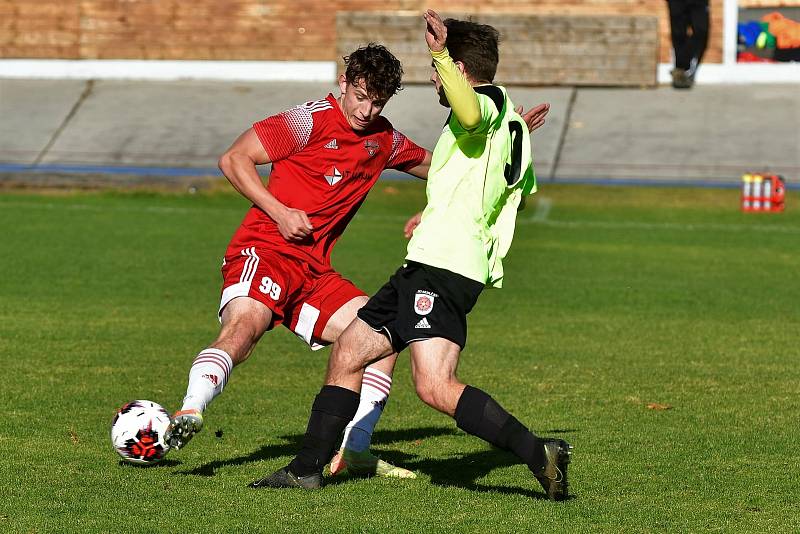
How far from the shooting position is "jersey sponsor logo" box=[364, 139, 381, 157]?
696 cm

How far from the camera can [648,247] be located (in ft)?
58.9

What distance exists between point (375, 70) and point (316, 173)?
65 centimetres

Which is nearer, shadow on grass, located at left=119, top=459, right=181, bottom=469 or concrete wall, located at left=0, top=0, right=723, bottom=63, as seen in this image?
shadow on grass, located at left=119, top=459, right=181, bottom=469

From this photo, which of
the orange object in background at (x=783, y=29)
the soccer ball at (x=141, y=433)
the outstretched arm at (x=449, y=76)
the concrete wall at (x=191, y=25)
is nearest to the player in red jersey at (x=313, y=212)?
the soccer ball at (x=141, y=433)

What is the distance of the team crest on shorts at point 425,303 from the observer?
6035 mm

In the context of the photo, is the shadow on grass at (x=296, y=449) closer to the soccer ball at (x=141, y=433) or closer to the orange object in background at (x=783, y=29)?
the soccer ball at (x=141, y=433)

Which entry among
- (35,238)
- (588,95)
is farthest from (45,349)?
(588,95)

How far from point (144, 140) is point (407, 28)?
5.92 meters

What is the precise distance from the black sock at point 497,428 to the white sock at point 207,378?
1.06 m

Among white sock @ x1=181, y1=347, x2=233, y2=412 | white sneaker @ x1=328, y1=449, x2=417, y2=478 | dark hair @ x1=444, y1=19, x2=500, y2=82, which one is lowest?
white sneaker @ x1=328, y1=449, x2=417, y2=478

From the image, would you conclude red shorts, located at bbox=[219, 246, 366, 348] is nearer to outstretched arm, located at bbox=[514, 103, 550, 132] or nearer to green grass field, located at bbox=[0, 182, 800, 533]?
green grass field, located at bbox=[0, 182, 800, 533]

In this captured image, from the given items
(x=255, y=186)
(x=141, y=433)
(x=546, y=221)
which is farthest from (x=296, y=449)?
(x=546, y=221)

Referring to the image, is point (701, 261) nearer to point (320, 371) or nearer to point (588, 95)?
point (320, 371)

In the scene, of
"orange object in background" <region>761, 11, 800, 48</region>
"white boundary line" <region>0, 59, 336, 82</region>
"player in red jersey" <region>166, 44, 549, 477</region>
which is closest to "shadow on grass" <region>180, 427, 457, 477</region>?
"player in red jersey" <region>166, 44, 549, 477</region>
